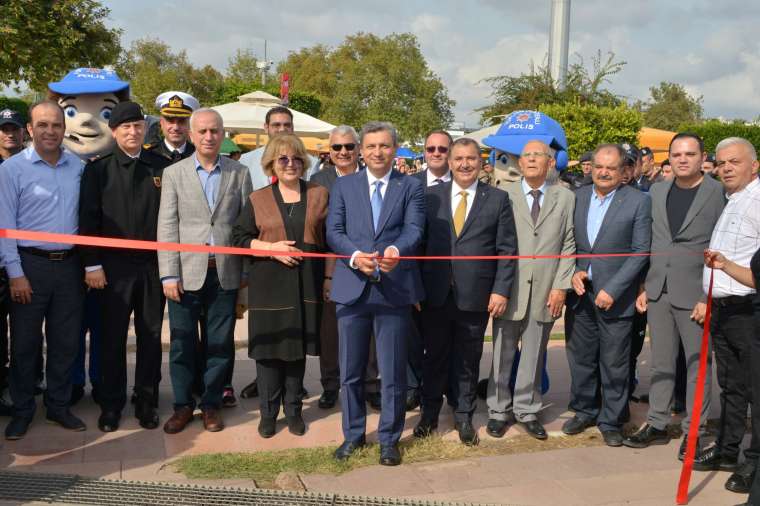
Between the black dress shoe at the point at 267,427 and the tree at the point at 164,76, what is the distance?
37.4 metres

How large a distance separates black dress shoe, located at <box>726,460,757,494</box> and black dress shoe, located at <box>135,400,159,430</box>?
3.90m

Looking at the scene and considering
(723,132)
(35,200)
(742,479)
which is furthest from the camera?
(723,132)

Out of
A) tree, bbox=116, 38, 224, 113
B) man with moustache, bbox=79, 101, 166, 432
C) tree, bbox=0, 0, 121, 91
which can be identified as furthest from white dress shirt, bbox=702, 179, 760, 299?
tree, bbox=116, 38, 224, 113

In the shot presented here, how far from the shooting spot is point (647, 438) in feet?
17.5

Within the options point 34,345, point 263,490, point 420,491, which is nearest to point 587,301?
point 420,491

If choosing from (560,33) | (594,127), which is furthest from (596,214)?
(560,33)

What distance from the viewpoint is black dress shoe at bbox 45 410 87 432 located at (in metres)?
5.34

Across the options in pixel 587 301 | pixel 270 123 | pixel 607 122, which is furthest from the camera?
pixel 607 122

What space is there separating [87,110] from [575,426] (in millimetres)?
4696

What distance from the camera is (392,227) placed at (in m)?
4.89

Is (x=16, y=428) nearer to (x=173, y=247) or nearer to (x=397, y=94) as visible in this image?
(x=173, y=247)

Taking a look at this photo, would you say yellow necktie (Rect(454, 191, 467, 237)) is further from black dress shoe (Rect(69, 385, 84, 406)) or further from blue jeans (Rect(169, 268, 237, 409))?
black dress shoe (Rect(69, 385, 84, 406))

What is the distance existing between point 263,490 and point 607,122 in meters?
13.2

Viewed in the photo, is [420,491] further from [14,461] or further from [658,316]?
[14,461]
